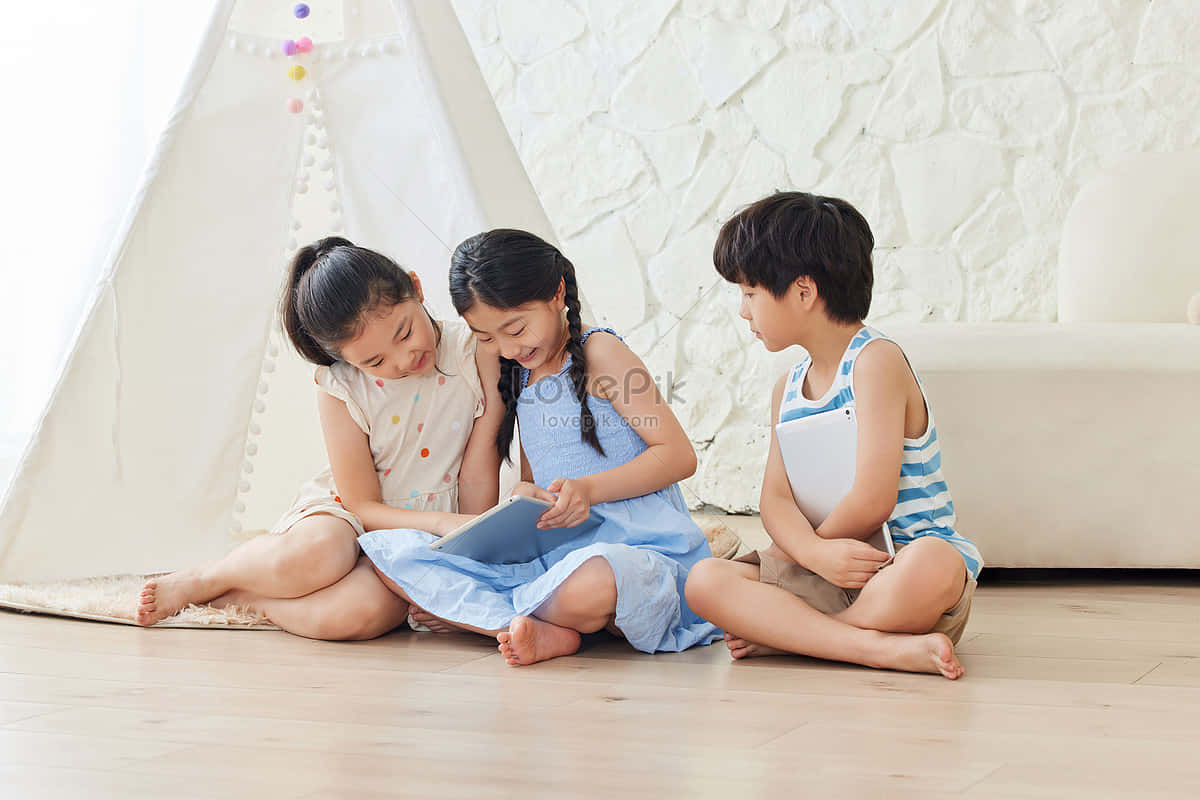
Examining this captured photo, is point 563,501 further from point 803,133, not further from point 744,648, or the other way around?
point 803,133

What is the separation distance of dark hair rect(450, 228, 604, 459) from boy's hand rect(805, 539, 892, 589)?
1.03ft

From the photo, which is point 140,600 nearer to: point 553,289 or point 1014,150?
point 553,289

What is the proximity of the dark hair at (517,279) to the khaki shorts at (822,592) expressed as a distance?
0.83ft

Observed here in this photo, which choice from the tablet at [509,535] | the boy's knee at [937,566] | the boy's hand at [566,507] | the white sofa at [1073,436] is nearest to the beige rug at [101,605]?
the tablet at [509,535]

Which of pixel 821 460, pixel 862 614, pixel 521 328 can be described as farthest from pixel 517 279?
pixel 862 614

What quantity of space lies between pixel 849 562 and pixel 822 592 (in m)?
0.07

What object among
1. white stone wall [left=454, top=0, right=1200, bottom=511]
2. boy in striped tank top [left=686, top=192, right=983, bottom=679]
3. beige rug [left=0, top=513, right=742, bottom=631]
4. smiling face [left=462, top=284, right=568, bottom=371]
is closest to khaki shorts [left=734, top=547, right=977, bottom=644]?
boy in striped tank top [left=686, top=192, right=983, bottom=679]

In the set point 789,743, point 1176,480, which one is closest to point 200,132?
point 789,743

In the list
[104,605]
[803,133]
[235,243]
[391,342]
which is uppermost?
[803,133]

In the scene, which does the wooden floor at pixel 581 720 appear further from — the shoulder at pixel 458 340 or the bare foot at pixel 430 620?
the shoulder at pixel 458 340

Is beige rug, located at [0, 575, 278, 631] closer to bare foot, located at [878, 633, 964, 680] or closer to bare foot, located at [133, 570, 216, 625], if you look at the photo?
bare foot, located at [133, 570, 216, 625]

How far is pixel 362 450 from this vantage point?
135 centimetres

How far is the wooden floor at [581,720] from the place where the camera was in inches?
27.8

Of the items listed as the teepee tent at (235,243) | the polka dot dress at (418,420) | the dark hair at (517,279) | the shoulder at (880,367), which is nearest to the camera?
the shoulder at (880,367)
